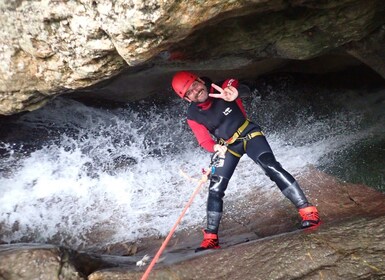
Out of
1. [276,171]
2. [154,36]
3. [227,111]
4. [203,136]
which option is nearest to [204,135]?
[203,136]

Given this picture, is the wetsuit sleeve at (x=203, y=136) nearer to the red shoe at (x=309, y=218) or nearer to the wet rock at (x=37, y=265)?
the red shoe at (x=309, y=218)

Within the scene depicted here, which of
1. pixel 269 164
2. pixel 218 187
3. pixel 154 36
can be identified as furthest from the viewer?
pixel 218 187

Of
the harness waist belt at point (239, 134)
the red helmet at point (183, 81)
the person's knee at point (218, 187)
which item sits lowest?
the person's knee at point (218, 187)

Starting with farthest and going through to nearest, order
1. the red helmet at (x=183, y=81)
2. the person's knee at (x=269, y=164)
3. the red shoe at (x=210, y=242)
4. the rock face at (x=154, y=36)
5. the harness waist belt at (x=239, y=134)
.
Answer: the harness waist belt at (x=239, y=134) < the red shoe at (x=210, y=242) < the person's knee at (x=269, y=164) < the red helmet at (x=183, y=81) < the rock face at (x=154, y=36)

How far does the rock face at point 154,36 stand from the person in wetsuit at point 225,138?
730 millimetres

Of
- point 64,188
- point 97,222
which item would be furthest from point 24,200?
point 97,222

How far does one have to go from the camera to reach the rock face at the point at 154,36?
3.50 metres

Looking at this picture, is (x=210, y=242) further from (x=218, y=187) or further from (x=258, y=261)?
(x=258, y=261)

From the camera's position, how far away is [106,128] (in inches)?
321

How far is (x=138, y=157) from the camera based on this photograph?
7.81 meters

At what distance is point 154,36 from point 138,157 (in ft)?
14.7

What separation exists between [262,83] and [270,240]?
534 cm

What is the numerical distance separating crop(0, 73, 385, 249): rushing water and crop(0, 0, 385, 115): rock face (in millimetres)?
1769

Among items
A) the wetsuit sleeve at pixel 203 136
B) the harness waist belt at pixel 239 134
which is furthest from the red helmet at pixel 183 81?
the harness waist belt at pixel 239 134
